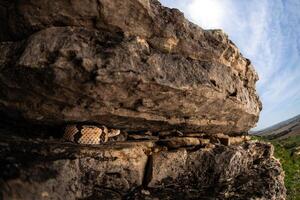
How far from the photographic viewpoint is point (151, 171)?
15328 millimetres

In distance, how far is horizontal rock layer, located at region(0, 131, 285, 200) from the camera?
496 inches

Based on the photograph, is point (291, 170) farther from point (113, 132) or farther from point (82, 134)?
point (82, 134)

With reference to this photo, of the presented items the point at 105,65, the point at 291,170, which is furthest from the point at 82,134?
the point at 291,170

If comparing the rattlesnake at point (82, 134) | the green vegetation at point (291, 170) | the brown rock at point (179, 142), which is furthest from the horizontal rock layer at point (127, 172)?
the green vegetation at point (291, 170)

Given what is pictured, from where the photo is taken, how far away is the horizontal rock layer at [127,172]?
41.3ft

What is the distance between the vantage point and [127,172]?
1466 cm

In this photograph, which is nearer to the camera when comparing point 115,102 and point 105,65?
point 105,65

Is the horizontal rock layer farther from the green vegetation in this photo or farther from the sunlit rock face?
the green vegetation

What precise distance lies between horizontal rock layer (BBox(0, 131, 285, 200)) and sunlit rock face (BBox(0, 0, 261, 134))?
3.79ft

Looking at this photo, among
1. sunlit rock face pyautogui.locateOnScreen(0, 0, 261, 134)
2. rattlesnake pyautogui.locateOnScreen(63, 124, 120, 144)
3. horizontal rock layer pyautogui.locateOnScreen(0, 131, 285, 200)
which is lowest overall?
horizontal rock layer pyautogui.locateOnScreen(0, 131, 285, 200)

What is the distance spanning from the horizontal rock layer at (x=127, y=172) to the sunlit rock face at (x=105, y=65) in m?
1.16

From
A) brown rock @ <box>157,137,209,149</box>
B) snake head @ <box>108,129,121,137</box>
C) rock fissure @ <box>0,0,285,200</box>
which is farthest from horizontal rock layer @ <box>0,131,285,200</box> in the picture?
snake head @ <box>108,129,121,137</box>

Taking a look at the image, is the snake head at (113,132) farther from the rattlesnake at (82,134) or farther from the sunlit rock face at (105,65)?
the rattlesnake at (82,134)

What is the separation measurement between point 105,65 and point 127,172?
4.27m
